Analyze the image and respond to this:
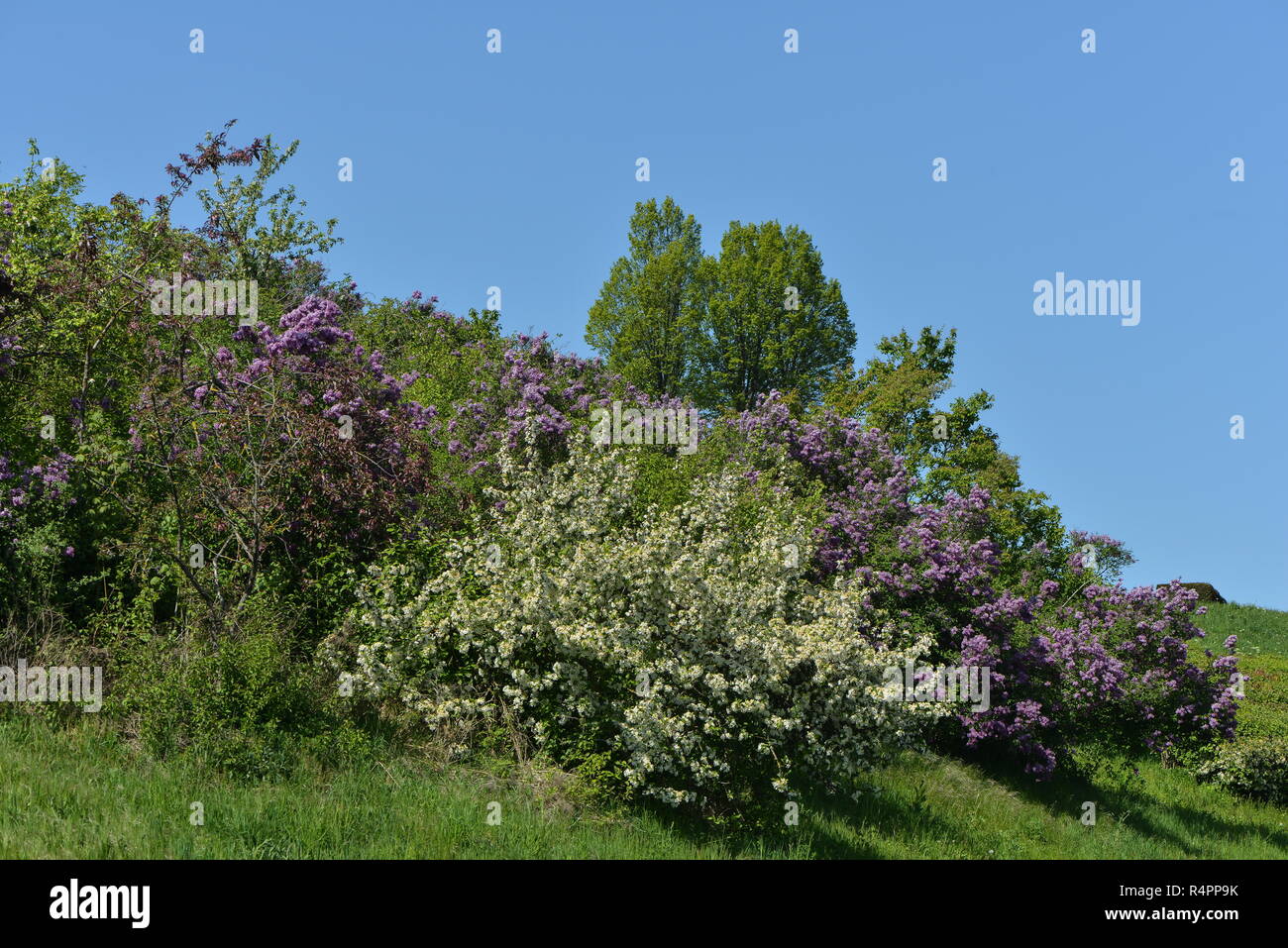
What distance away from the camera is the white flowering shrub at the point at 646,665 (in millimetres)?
10820

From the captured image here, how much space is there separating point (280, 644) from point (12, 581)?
11.5 ft

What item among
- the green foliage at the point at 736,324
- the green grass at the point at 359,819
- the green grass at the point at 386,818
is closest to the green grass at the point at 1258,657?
the green grass at the point at 386,818

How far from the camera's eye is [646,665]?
10.9 metres

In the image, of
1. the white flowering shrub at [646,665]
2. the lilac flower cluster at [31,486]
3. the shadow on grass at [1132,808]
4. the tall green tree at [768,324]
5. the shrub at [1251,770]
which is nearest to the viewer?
the white flowering shrub at [646,665]

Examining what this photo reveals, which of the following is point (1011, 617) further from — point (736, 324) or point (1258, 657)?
point (736, 324)

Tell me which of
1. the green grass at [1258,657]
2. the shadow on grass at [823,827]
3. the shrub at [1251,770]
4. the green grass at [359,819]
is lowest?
the shrub at [1251,770]

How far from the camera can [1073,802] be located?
17.9 meters

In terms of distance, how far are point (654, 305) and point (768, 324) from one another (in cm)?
479

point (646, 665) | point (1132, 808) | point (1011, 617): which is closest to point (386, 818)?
point (646, 665)

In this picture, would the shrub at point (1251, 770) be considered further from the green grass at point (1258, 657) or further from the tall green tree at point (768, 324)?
the tall green tree at point (768, 324)

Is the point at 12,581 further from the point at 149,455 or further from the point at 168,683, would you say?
the point at 168,683

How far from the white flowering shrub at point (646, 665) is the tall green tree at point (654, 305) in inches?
1135

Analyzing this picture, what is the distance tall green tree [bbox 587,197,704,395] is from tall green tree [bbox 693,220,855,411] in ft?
3.17
